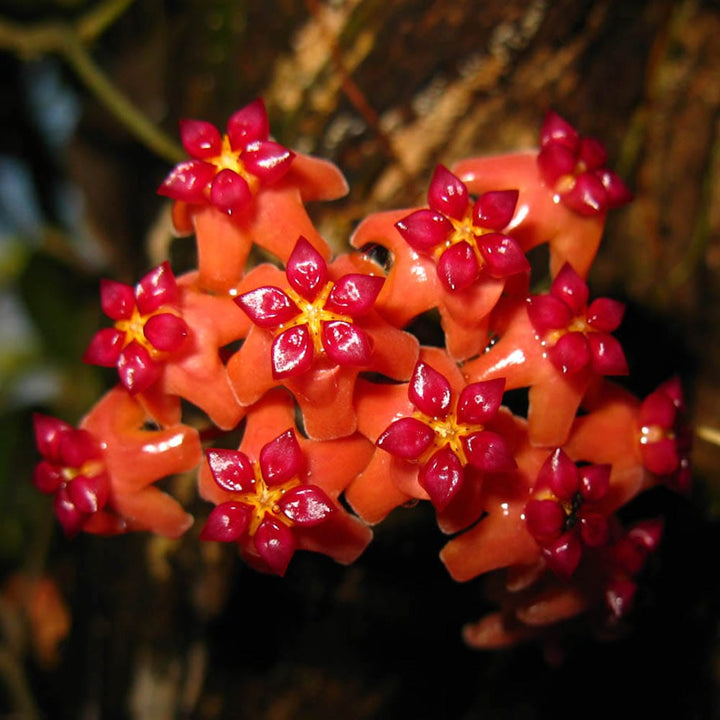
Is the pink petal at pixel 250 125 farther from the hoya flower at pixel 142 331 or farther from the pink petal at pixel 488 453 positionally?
the pink petal at pixel 488 453

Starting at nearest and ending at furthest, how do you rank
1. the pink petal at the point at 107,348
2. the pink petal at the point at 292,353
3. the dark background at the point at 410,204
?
1. the pink petal at the point at 292,353
2. the pink petal at the point at 107,348
3. the dark background at the point at 410,204

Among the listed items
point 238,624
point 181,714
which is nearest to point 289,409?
point 238,624

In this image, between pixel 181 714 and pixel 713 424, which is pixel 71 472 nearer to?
pixel 181 714

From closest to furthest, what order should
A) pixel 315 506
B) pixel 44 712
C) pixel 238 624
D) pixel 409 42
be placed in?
pixel 315 506, pixel 409 42, pixel 238 624, pixel 44 712

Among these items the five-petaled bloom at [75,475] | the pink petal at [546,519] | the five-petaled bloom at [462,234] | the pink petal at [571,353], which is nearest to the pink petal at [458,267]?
the five-petaled bloom at [462,234]

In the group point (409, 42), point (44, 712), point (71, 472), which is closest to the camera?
point (71, 472)

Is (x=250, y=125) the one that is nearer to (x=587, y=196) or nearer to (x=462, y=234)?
(x=462, y=234)

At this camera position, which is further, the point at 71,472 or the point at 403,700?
the point at 403,700
